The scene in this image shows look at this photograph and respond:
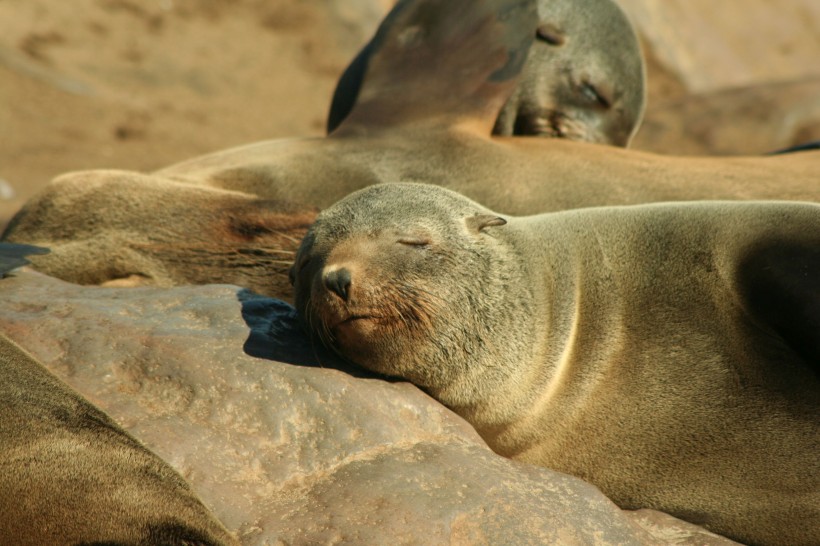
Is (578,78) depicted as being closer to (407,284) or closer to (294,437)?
(407,284)

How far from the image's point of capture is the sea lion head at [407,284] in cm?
355

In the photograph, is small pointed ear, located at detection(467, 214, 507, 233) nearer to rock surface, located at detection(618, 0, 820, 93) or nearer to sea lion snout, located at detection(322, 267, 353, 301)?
sea lion snout, located at detection(322, 267, 353, 301)

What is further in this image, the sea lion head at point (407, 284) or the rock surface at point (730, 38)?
the rock surface at point (730, 38)

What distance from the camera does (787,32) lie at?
16078mm

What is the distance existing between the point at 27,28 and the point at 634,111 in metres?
8.42

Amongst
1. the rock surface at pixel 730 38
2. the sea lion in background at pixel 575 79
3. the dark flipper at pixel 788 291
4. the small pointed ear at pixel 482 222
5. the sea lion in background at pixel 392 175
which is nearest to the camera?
the dark flipper at pixel 788 291

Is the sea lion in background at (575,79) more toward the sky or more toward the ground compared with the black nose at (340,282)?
more toward the sky

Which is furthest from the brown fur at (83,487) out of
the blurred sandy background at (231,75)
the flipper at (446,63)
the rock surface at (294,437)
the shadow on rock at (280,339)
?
the blurred sandy background at (231,75)

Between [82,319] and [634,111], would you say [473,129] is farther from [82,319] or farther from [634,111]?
[82,319]

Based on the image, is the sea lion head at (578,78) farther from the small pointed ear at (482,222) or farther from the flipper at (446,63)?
the small pointed ear at (482,222)

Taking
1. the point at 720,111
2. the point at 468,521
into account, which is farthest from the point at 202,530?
the point at 720,111

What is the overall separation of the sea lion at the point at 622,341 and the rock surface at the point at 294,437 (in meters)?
0.15

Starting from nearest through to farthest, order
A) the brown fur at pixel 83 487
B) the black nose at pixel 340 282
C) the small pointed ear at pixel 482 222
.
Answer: the brown fur at pixel 83 487
the black nose at pixel 340 282
the small pointed ear at pixel 482 222

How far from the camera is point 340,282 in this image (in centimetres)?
350
